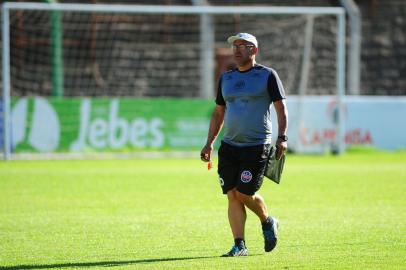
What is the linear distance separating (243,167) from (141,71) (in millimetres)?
19669

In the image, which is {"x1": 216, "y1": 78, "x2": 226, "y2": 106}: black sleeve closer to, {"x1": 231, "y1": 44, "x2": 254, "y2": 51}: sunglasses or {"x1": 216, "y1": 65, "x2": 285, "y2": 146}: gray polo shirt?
{"x1": 216, "y1": 65, "x2": 285, "y2": 146}: gray polo shirt

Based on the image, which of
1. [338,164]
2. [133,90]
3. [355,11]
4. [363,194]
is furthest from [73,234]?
[355,11]

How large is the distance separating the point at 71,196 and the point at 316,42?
1493 centimetres

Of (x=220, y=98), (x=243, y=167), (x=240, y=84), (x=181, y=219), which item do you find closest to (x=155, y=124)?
(x=181, y=219)

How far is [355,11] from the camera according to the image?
3105cm

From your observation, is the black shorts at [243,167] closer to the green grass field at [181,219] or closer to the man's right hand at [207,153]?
the man's right hand at [207,153]

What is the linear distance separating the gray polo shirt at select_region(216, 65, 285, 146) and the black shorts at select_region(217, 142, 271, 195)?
77 millimetres

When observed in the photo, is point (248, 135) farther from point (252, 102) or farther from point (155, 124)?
point (155, 124)

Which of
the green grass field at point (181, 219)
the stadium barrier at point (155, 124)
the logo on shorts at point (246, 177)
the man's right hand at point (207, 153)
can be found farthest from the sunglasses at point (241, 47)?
the stadium barrier at point (155, 124)

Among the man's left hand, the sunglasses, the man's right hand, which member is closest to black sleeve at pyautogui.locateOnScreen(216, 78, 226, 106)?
the man's right hand

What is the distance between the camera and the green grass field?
9.27 m

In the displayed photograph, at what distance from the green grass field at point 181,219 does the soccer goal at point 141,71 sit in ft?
10.5

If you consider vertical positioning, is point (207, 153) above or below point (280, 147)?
below

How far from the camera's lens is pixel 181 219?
12688 mm
